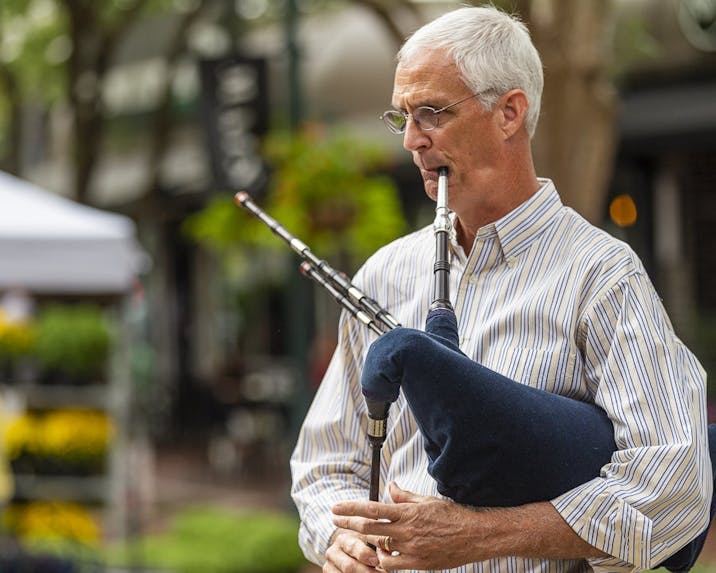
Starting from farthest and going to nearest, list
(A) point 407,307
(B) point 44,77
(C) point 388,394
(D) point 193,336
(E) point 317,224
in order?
1. (D) point 193,336
2. (B) point 44,77
3. (E) point 317,224
4. (A) point 407,307
5. (C) point 388,394

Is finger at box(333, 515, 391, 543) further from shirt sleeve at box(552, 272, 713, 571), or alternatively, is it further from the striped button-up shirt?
shirt sleeve at box(552, 272, 713, 571)

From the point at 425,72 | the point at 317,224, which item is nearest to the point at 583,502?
the point at 425,72

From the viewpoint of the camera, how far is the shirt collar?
216 centimetres

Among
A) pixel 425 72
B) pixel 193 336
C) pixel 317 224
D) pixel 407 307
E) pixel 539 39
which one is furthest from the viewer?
pixel 193 336

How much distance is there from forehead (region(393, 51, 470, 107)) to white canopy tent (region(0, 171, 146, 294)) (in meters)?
5.91

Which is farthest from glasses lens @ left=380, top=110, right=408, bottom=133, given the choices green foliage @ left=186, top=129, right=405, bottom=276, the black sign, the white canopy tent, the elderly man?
the black sign

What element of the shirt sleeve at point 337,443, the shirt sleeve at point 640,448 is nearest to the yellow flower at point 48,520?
the shirt sleeve at point 337,443

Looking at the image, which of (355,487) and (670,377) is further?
(355,487)

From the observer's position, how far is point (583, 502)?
1.93 metres

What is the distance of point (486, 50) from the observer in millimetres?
2096

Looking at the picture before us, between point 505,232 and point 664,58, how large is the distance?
11626mm

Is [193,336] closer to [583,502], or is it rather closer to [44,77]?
[44,77]

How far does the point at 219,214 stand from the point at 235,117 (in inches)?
44.7

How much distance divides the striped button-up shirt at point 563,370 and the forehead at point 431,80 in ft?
0.79
